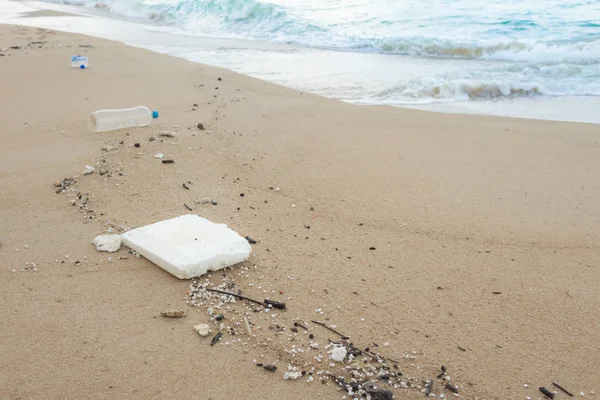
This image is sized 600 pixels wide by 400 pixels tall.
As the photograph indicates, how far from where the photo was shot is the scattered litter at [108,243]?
8.67ft

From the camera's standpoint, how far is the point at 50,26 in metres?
10.8

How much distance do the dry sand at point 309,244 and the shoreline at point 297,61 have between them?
1144 millimetres

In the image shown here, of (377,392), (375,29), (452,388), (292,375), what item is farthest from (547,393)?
(375,29)

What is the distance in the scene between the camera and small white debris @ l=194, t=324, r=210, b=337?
82.9 inches

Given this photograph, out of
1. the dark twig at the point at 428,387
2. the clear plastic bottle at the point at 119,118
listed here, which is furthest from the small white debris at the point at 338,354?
the clear plastic bottle at the point at 119,118

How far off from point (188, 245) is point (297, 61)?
696cm

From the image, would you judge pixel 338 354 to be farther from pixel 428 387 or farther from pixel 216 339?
pixel 216 339

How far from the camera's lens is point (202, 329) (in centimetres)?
212

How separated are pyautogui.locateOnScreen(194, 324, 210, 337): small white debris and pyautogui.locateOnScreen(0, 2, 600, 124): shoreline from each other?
4.67m

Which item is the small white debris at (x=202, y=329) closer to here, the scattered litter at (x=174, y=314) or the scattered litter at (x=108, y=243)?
the scattered litter at (x=174, y=314)

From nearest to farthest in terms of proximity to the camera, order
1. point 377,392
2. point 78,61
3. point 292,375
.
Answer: point 377,392, point 292,375, point 78,61

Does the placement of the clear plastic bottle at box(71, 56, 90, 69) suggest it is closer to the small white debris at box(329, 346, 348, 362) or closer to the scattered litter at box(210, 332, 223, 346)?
the scattered litter at box(210, 332, 223, 346)

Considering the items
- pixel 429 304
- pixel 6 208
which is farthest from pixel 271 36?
pixel 429 304

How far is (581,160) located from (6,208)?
3.90 meters
